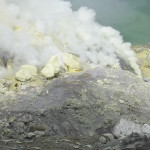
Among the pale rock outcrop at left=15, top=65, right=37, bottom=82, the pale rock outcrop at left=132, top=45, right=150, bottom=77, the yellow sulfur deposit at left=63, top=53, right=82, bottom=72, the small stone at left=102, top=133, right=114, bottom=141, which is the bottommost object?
the small stone at left=102, top=133, right=114, bottom=141

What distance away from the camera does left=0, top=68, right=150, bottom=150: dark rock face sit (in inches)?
656

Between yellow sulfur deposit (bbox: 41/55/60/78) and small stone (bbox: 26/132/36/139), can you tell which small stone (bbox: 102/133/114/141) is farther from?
yellow sulfur deposit (bbox: 41/55/60/78)

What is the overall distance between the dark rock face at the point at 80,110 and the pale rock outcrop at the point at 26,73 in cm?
154

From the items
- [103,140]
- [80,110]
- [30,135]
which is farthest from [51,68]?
[103,140]

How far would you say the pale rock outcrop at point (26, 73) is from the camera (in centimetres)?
2128

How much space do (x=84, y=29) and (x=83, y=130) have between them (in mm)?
16909

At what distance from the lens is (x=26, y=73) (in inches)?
851

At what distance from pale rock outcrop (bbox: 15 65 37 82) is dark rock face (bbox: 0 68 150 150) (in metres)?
1.54

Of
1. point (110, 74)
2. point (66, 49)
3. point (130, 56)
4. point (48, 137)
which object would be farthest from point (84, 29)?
point (48, 137)

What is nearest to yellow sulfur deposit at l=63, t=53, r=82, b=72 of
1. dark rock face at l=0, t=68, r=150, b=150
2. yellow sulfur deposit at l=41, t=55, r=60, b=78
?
yellow sulfur deposit at l=41, t=55, r=60, b=78

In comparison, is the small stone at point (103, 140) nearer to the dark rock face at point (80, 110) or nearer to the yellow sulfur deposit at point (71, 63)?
the dark rock face at point (80, 110)

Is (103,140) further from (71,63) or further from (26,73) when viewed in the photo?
(71,63)

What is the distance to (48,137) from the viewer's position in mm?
16156

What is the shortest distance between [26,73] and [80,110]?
17.2 feet
